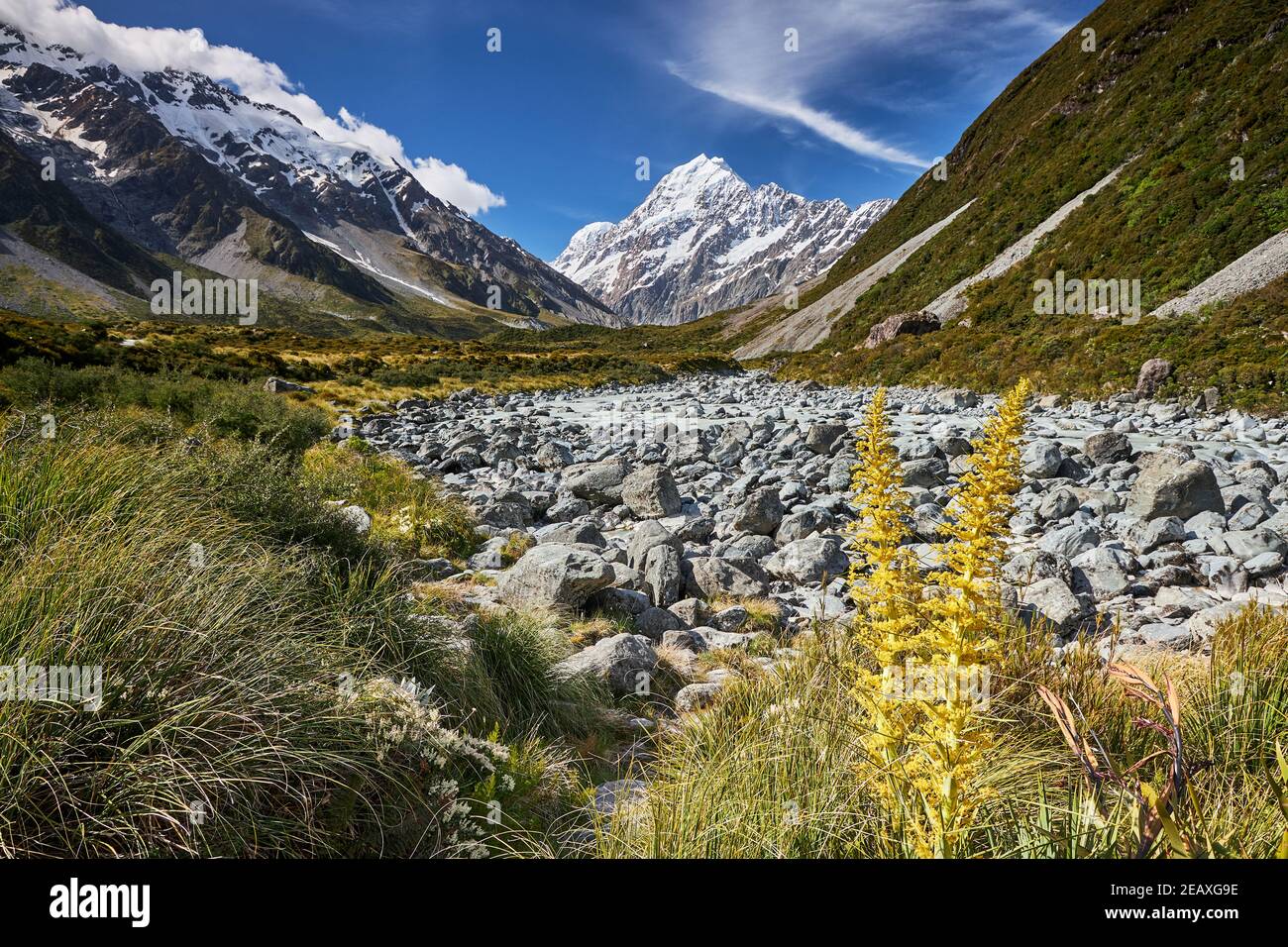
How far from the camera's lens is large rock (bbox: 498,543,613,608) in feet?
20.2

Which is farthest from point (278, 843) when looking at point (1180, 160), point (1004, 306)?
point (1180, 160)

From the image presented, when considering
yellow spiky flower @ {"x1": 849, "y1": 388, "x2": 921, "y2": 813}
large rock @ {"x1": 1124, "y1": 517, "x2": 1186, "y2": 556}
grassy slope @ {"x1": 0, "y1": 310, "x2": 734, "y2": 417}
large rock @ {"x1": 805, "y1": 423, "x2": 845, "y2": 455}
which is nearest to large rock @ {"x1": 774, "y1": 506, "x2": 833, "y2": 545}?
large rock @ {"x1": 1124, "y1": 517, "x2": 1186, "y2": 556}

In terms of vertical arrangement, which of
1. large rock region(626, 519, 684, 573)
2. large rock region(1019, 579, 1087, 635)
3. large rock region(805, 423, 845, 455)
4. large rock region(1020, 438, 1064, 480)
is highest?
large rock region(805, 423, 845, 455)

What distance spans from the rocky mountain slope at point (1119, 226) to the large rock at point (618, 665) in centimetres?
1804

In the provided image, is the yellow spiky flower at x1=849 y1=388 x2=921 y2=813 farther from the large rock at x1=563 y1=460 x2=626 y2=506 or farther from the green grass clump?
the large rock at x1=563 y1=460 x2=626 y2=506

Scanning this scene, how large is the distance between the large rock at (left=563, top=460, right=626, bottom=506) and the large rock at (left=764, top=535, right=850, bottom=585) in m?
4.08

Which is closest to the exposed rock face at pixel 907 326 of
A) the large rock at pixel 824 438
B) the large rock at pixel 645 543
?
the large rock at pixel 824 438

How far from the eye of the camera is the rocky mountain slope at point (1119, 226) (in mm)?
19234

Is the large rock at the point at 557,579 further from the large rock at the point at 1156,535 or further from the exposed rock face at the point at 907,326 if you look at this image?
the exposed rock face at the point at 907,326

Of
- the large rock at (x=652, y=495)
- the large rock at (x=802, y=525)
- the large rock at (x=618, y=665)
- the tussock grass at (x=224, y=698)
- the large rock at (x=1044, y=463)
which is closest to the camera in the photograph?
the tussock grass at (x=224, y=698)

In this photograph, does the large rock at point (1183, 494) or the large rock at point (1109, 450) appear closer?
the large rock at point (1183, 494)
